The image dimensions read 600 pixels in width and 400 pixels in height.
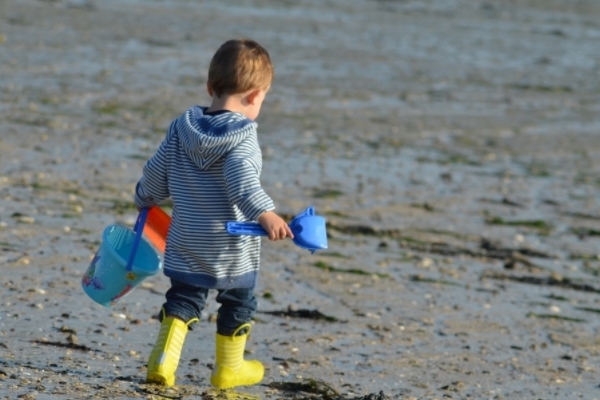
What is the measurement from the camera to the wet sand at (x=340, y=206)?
5.45 m

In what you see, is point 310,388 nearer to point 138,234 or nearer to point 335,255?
point 138,234

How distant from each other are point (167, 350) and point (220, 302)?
0.32 m

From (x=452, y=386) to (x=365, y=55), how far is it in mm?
14740

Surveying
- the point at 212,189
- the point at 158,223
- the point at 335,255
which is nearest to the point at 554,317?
the point at 335,255

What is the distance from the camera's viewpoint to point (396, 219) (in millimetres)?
9359

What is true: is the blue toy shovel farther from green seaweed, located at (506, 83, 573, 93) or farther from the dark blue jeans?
green seaweed, located at (506, 83, 573, 93)

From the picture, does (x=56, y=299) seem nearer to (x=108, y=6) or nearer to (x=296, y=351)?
(x=296, y=351)

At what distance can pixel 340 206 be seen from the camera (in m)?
9.45

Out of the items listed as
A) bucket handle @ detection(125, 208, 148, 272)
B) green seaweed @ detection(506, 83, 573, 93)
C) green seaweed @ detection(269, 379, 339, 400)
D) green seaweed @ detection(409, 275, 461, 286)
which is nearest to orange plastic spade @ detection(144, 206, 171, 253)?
bucket handle @ detection(125, 208, 148, 272)

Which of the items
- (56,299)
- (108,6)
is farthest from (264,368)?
(108,6)

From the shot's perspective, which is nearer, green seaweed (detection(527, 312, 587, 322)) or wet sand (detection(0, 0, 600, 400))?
wet sand (detection(0, 0, 600, 400))

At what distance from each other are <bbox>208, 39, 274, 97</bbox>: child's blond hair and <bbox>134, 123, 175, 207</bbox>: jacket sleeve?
29 centimetres

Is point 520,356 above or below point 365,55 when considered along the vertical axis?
below

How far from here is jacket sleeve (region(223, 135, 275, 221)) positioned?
14.3 ft
